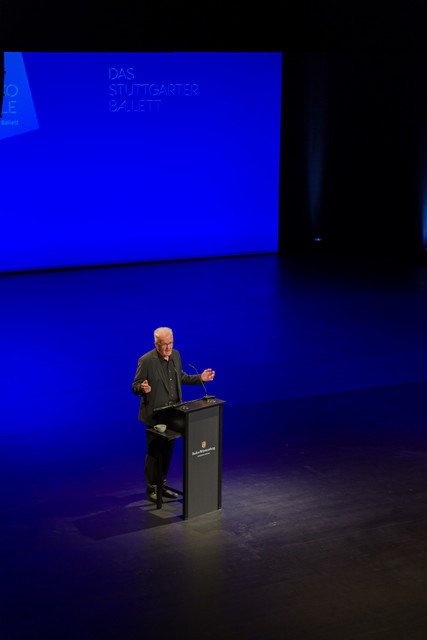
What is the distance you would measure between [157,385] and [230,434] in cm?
157

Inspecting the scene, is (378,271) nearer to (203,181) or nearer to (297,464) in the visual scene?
(203,181)

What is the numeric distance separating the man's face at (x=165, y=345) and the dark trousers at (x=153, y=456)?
532mm

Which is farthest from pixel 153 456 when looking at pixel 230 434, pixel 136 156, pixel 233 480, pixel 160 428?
pixel 136 156

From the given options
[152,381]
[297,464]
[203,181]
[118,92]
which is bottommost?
[297,464]

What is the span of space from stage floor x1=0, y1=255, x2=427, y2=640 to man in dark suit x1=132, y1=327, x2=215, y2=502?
27cm

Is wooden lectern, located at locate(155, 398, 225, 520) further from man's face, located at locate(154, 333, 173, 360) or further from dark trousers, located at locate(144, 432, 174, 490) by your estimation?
man's face, located at locate(154, 333, 173, 360)

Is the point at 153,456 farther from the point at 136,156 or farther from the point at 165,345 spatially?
the point at 136,156

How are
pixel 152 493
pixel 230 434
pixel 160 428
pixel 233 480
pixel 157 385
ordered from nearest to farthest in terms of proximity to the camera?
1. pixel 160 428
2. pixel 157 385
3. pixel 152 493
4. pixel 233 480
5. pixel 230 434

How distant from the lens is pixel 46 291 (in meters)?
12.8

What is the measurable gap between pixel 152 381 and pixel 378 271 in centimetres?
920

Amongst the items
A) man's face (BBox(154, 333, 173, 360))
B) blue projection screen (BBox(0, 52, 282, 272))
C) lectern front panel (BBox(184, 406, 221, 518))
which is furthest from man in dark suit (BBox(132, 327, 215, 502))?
blue projection screen (BBox(0, 52, 282, 272))

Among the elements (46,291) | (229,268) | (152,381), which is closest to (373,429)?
(152,381)

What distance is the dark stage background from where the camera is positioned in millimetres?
4691

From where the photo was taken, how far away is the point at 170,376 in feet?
19.1
